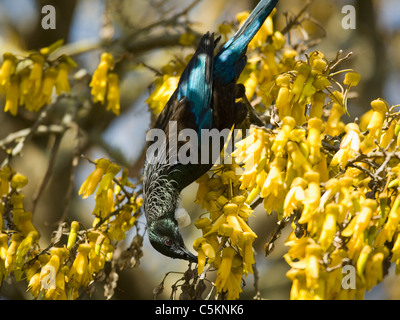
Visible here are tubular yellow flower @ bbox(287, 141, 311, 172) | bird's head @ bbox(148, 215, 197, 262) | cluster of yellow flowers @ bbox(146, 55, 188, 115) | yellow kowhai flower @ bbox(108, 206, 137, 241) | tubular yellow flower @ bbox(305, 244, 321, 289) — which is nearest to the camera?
tubular yellow flower @ bbox(305, 244, 321, 289)

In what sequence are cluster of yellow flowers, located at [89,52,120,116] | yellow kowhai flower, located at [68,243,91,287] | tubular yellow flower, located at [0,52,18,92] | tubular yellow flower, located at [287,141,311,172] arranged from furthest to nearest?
1. cluster of yellow flowers, located at [89,52,120,116]
2. tubular yellow flower, located at [0,52,18,92]
3. yellow kowhai flower, located at [68,243,91,287]
4. tubular yellow flower, located at [287,141,311,172]

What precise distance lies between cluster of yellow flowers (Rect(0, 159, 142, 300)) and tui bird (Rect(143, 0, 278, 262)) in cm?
15

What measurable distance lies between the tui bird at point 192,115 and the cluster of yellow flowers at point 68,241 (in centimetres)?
15

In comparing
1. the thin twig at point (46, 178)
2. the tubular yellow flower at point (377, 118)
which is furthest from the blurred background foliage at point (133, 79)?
the tubular yellow flower at point (377, 118)

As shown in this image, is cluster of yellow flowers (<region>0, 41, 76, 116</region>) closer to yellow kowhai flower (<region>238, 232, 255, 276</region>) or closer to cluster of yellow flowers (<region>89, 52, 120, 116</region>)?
cluster of yellow flowers (<region>89, 52, 120, 116</region>)

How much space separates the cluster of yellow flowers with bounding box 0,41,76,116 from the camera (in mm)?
3283

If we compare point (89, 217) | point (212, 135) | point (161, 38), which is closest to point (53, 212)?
point (89, 217)

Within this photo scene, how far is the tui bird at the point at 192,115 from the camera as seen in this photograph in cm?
315

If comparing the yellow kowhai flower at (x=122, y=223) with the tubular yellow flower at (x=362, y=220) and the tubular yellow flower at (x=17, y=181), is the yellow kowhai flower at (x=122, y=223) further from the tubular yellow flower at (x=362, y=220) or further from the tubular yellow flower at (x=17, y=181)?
the tubular yellow flower at (x=362, y=220)

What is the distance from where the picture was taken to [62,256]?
264 centimetres

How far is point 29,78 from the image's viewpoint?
3307 millimetres

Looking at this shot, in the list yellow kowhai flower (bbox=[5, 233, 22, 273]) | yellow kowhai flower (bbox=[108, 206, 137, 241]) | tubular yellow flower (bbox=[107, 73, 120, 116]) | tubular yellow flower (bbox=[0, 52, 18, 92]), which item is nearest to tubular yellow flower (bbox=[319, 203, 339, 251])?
yellow kowhai flower (bbox=[108, 206, 137, 241])

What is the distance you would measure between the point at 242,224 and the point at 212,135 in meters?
0.97
